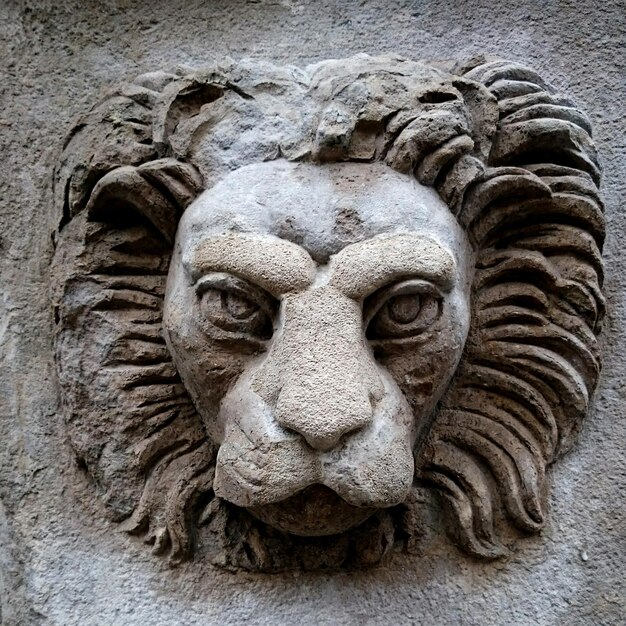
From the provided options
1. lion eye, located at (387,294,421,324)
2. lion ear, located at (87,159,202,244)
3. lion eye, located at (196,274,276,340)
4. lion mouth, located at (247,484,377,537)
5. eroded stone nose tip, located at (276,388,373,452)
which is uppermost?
lion ear, located at (87,159,202,244)

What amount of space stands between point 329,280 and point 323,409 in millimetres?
185

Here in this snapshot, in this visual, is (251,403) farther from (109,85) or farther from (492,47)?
(492,47)

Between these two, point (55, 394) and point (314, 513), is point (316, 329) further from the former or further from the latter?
point (55, 394)

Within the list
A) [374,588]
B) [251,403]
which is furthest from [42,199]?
[374,588]

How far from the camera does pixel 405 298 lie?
1.05m

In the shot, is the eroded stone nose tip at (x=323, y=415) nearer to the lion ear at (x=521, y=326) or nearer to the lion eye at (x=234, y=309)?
the lion eye at (x=234, y=309)

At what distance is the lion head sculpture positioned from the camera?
105cm

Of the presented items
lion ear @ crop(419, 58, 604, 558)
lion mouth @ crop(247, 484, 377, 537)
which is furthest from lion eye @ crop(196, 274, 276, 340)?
→ lion ear @ crop(419, 58, 604, 558)

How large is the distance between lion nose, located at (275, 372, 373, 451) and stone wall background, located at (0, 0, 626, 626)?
0.34 meters

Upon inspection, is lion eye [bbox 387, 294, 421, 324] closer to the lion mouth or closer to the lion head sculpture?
the lion head sculpture

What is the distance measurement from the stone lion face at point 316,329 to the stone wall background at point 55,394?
0.18 meters

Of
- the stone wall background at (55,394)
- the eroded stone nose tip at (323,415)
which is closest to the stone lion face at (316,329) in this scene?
the eroded stone nose tip at (323,415)

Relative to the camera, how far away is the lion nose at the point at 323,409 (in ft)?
3.06

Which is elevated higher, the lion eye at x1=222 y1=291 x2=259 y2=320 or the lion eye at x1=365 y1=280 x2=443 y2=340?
the lion eye at x1=365 y1=280 x2=443 y2=340
